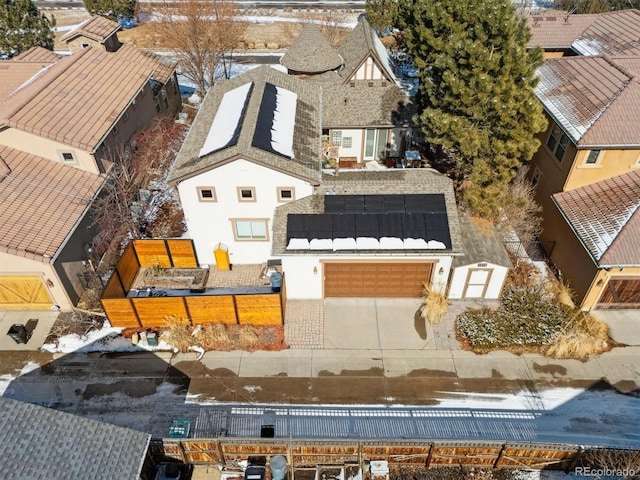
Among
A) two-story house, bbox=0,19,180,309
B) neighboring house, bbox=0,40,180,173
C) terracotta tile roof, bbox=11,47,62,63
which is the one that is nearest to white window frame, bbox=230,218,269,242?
two-story house, bbox=0,19,180,309

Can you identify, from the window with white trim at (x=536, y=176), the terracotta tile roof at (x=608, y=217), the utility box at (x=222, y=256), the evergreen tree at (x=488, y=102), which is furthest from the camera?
the window with white trim at (x=536, y=176)

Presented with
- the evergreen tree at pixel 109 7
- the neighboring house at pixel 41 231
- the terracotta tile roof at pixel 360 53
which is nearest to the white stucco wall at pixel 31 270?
the neighboring house at pixel 41 231

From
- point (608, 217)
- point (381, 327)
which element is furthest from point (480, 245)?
point (381, 327)

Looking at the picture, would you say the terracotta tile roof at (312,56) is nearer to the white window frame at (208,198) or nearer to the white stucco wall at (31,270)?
the white window frame at (208,198)

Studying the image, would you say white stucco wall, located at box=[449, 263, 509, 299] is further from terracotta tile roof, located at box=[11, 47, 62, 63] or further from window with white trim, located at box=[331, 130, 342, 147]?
terracotta tile roof, located at box=[11, 47, 62, 63]

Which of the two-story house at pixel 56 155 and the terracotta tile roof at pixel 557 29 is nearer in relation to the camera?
the two-story house at pixel 56 155

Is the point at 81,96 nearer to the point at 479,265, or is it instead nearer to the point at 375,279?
the point at 375,279
